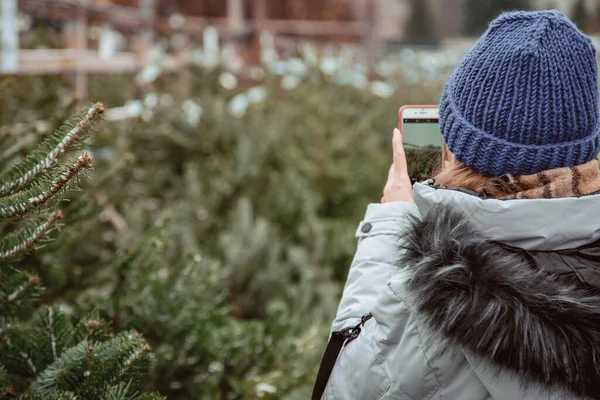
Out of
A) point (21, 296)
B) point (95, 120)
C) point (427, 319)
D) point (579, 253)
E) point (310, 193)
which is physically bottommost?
point (310, 193)

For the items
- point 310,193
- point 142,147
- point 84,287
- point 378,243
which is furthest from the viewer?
point 142,147

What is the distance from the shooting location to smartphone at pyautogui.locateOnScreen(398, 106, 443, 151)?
1.66m

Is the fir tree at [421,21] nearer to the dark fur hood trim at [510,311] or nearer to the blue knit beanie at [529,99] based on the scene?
the blue knit beanie at [529,99]

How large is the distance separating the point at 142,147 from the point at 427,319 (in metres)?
4.36

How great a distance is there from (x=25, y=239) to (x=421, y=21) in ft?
80.1

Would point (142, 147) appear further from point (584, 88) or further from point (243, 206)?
point (584, 88)

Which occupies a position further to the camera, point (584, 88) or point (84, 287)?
point (84, 287)

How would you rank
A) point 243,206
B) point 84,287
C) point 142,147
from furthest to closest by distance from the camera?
point 142,147
point 243,206
point 84,287

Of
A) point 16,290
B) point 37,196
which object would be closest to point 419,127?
point 37,196

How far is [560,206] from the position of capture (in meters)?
1.23

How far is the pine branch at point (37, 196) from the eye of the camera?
1.22 metres

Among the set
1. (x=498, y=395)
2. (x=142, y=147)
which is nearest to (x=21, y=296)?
(x=498, y=395)

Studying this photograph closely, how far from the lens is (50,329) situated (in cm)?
157

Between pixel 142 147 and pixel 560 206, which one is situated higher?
pixel 560 206
